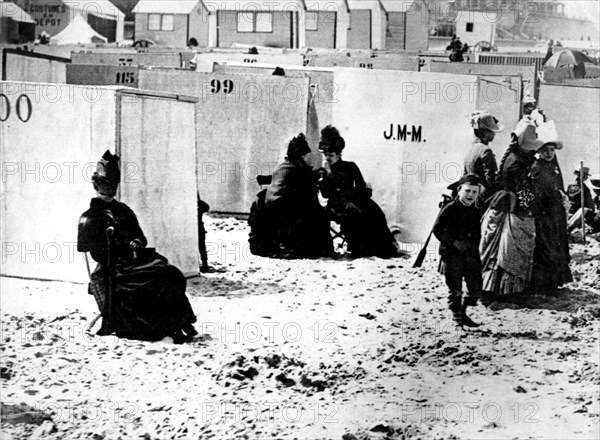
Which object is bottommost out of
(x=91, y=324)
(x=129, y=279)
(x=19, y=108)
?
(x=91, y=324)

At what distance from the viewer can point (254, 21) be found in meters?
3.83

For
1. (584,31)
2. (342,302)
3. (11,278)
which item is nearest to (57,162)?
(11,278)

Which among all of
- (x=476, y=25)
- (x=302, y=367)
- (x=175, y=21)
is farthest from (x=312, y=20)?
(x=302, y=367)

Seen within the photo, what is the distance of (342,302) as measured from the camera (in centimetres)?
382

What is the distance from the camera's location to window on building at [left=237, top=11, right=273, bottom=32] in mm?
3797

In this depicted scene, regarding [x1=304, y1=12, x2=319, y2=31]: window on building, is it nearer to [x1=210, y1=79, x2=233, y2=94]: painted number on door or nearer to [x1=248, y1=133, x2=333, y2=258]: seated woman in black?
[x1=248, y1=133, x2=333, y2=258]: seated woman in black

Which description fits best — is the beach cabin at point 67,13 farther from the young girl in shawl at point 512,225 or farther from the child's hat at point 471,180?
the young girl in shawl at point 512,225

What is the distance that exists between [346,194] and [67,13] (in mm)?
1656

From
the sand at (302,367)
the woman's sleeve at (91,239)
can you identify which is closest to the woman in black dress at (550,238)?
the sand at (302,367)

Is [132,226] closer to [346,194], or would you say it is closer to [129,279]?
[129,279]

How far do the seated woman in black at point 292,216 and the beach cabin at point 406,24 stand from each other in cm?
82

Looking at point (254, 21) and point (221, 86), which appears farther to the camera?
point (221, 86)

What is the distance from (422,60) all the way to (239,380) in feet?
6.17

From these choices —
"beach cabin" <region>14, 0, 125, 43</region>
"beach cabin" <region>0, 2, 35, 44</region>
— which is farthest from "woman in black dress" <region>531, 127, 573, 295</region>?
"beach cabin" <region>0, 2, 35, 44</region>
